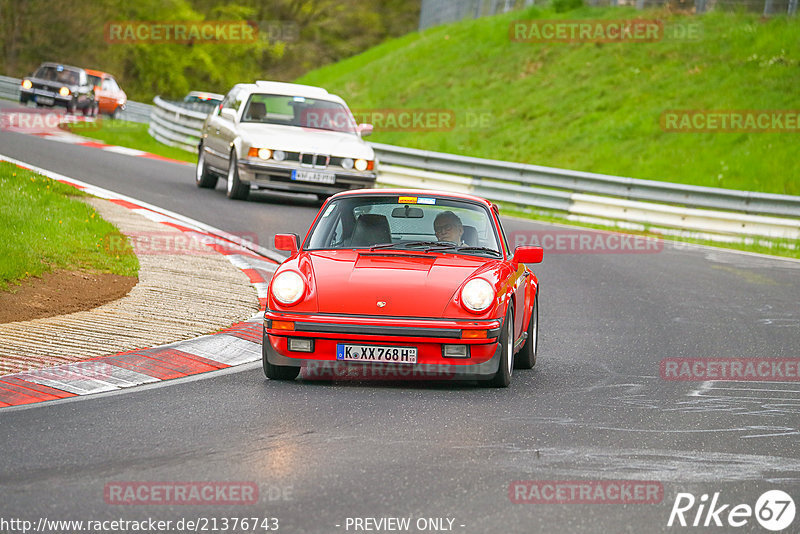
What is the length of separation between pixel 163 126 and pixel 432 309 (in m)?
25.0

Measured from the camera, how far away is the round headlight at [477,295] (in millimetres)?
8117

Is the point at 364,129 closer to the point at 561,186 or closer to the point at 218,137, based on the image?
the point at 218,137

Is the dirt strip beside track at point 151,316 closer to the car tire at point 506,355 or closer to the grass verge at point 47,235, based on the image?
the grass verge at point 47,235

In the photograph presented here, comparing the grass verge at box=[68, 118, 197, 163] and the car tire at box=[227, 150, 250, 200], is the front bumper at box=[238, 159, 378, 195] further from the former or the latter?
the grass verge at box=[68, 118, 197, 163]

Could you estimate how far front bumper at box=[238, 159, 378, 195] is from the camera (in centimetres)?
1873

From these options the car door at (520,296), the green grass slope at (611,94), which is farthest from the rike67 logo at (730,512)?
the green grass slope at (611,94)

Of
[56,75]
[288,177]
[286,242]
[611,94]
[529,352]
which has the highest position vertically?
[611,94]

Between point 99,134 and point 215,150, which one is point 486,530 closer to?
point 215,150

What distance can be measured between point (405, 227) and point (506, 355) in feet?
5.21

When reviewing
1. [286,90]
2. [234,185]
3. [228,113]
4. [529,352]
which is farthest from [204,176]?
[529,352]

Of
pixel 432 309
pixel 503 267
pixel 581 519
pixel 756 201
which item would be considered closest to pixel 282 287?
pixel 432 309

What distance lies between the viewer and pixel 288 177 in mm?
18766

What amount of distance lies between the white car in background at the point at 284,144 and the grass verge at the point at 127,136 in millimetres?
7823

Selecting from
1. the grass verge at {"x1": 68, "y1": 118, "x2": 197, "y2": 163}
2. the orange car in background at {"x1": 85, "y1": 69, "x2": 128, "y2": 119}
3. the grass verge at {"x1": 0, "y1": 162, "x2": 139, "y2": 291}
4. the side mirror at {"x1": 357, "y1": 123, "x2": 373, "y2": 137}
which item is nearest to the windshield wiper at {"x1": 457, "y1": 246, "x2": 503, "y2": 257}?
the grass verge at {"x1": 0, "y1": 162, "x2": 139, "y2": 291}
